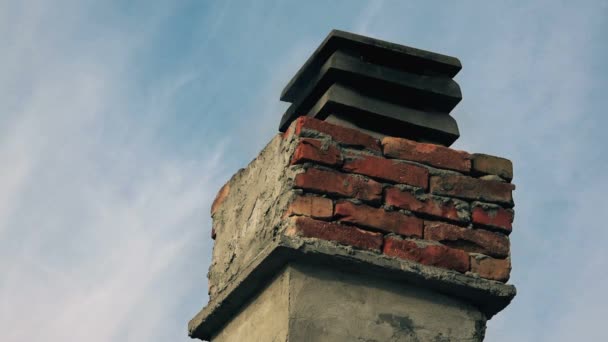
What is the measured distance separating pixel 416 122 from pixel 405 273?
583mm

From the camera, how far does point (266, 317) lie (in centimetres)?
330

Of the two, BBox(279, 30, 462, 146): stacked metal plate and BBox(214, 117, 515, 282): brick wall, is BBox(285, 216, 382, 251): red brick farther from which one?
BBox(279, 30, 462, 146): stacked metal plate

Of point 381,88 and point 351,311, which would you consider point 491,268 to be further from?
point 381,88

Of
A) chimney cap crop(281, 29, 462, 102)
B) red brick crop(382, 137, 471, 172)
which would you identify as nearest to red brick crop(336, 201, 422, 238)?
red brick crop(382, 137, 471, 172)

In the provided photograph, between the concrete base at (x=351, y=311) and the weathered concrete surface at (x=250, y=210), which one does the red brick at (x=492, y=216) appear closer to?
the concrete base at (x=351, y=311)

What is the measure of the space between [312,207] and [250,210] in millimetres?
380

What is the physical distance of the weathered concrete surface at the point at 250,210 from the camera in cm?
338

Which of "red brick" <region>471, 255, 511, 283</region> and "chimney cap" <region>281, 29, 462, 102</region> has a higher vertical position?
"chimney cap" <region>281, 29, 462, 102</region>

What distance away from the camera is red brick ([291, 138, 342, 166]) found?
3.33m

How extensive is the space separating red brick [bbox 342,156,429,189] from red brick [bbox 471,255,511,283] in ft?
0.93

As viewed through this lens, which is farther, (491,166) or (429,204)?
(491,166)

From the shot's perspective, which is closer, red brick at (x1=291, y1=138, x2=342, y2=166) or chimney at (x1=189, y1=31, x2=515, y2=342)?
chimney at (x1=189, y1=31, x2=515, y2=342)

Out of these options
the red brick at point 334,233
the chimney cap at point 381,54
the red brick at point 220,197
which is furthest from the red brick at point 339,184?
the red brick at point 220,197

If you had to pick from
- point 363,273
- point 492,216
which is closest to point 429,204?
point 492,216
